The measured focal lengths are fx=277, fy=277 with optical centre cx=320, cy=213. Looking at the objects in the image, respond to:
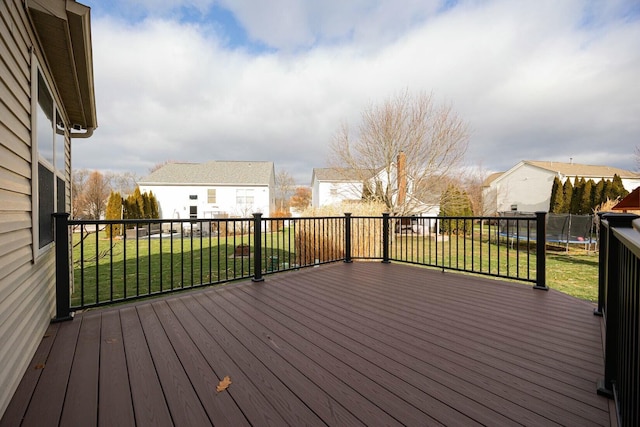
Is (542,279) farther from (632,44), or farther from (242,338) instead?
(632,44)

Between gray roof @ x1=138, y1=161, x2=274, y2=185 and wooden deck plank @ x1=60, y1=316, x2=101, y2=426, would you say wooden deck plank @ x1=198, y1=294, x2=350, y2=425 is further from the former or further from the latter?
gray roof @ x1=138, y1=161, x2=274, y2=185

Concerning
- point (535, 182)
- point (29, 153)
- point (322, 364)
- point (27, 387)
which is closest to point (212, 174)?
point (29, 153)

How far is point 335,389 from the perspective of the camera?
1.44 m

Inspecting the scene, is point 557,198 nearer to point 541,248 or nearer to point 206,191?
point 541,248

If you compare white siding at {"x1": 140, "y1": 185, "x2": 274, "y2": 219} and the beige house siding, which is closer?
the beige house siding

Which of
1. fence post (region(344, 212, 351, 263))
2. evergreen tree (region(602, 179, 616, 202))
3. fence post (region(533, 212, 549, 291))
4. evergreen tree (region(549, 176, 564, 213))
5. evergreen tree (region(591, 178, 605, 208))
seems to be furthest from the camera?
evergreen tree (region(549, 176, 564, 213))

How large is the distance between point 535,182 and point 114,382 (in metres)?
28.1

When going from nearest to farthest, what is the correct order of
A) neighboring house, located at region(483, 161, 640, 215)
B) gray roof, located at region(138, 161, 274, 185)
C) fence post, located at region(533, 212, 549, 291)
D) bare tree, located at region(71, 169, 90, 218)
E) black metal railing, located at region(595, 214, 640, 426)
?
black metal railing, located at region(595, 214, 640, 426)
fence post, located at region(533, 212, 549, 291)
bare tree, located at region(71, 169, 90, 218)
gray roof, located at region(138, 161, 274, 185)
neighboring house, located at region(483, 161, 640, 215)

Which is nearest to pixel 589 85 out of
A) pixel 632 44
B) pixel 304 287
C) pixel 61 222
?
pixel 632 44

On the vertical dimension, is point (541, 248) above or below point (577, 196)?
below

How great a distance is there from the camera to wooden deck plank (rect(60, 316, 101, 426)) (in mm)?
1255

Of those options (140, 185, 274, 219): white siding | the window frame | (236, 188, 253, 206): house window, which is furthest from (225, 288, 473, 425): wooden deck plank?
(236, 188, 253, 206): house window

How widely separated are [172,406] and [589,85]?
1739 centimetres

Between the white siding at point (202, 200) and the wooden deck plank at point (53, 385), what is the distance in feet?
60.6
